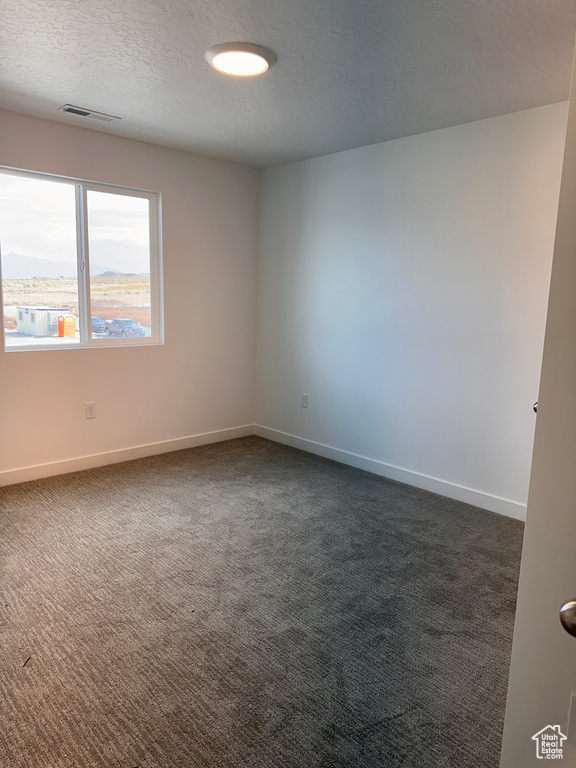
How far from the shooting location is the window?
3588mm

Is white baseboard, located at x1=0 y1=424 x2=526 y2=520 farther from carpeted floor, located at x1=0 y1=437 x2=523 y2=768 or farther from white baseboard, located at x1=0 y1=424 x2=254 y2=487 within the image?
carpeted floor, located at x1=0 y1=437 x2=523 y2=768

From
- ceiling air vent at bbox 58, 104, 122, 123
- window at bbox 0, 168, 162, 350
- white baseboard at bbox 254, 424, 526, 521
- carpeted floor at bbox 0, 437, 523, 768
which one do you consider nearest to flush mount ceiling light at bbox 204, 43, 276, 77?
ceiling air vent at bbox 58, 104, 122, 123

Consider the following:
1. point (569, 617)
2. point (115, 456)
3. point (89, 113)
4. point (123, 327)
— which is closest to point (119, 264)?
point (123, 327)

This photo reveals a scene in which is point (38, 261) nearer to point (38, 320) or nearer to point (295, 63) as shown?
point (38, 320)

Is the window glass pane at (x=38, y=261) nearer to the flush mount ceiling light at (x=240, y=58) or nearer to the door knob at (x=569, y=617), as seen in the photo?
the flush mount ceiling light at (x=240, y=58)

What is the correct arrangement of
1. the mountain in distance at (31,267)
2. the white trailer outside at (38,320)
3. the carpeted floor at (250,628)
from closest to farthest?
the carpeted floor at (250,628) → the mountain in distance at (31,267) → the white trailer outside at (38,320)

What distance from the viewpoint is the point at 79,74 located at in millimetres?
2717

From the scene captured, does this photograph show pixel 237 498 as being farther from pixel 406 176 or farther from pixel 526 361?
pixel 406 176

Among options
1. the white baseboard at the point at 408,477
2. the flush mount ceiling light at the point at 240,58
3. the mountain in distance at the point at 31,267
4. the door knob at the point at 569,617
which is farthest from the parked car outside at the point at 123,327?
the door knob at the point at 569,617

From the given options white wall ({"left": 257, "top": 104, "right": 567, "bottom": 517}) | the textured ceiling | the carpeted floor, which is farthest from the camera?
white wall ({"left": 257, "top": 104, "right": 567, "bottom": 517})

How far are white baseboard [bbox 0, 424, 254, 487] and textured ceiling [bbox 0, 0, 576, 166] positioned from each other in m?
2.41

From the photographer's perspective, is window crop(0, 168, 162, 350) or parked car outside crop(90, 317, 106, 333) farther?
parked car outside crop(90, 317, 106, 333)

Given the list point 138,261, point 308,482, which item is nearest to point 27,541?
point 308,482

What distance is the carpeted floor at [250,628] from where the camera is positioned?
1.63 metres
